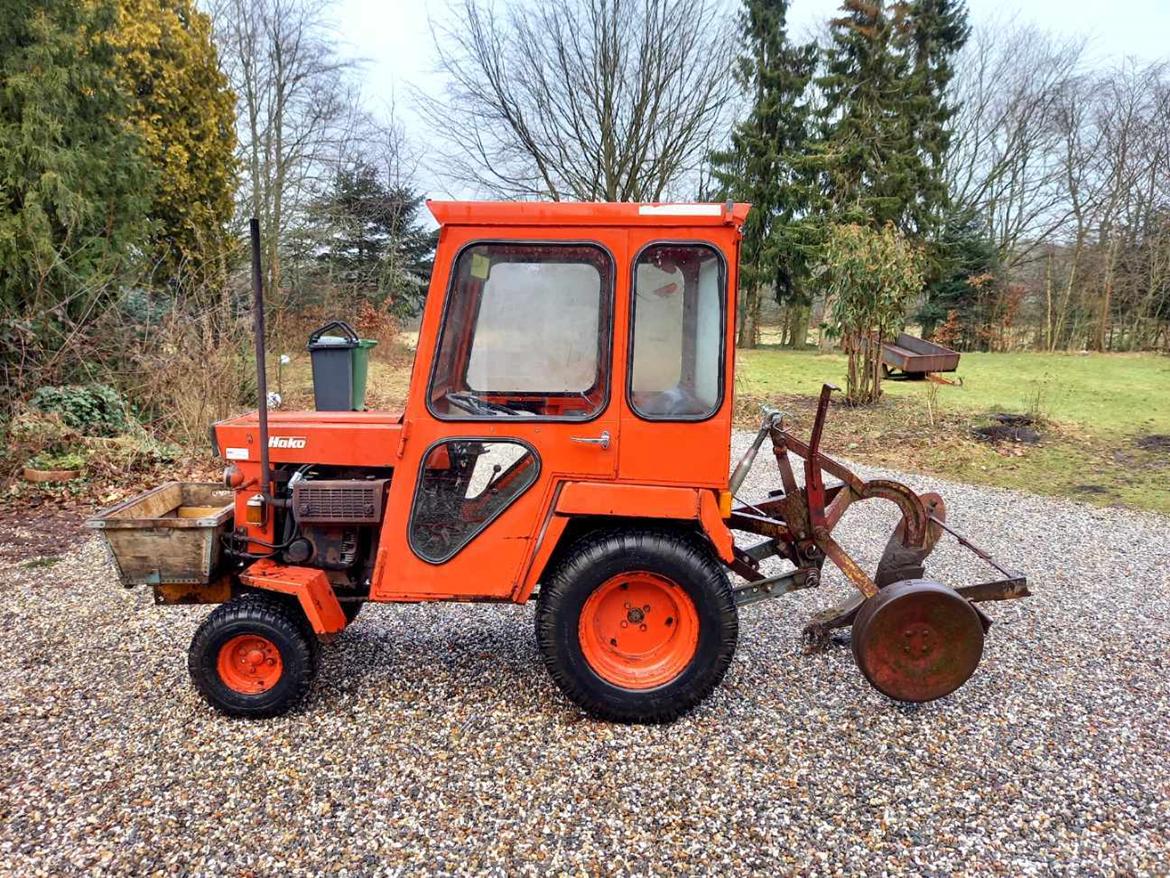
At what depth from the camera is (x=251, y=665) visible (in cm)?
279

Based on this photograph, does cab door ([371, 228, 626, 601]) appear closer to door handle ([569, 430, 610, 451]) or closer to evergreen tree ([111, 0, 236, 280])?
door handle ([569, 430, 610, 451])

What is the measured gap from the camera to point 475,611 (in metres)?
3.88

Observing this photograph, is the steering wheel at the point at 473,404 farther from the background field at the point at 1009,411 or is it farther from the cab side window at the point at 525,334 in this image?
the background field at the point at 1009,411

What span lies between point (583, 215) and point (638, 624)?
1653 millimetres

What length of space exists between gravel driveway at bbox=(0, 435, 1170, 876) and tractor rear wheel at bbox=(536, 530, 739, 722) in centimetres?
17

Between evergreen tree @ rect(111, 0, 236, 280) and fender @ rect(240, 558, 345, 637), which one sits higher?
evergreen tree @ rect(111, 0, 236, 280)

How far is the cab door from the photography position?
2.60 m

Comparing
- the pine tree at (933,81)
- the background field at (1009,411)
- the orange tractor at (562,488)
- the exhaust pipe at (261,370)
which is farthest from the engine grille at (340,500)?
the pine tree at (933,81)

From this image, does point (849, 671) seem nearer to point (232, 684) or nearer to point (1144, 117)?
point (232, 684)

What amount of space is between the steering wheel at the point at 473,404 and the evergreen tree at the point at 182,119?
7565 millimetres

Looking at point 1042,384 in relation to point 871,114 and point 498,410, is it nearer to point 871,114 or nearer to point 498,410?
point 871,114

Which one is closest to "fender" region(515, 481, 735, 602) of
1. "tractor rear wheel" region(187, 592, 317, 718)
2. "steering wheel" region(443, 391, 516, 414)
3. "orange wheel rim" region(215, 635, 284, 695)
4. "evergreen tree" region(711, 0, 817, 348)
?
"steering wheel" region(443, 391, 516, 414)

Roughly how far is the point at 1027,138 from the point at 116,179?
2729 cm

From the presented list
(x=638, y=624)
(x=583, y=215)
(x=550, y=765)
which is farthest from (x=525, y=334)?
(x=550, y=765)
